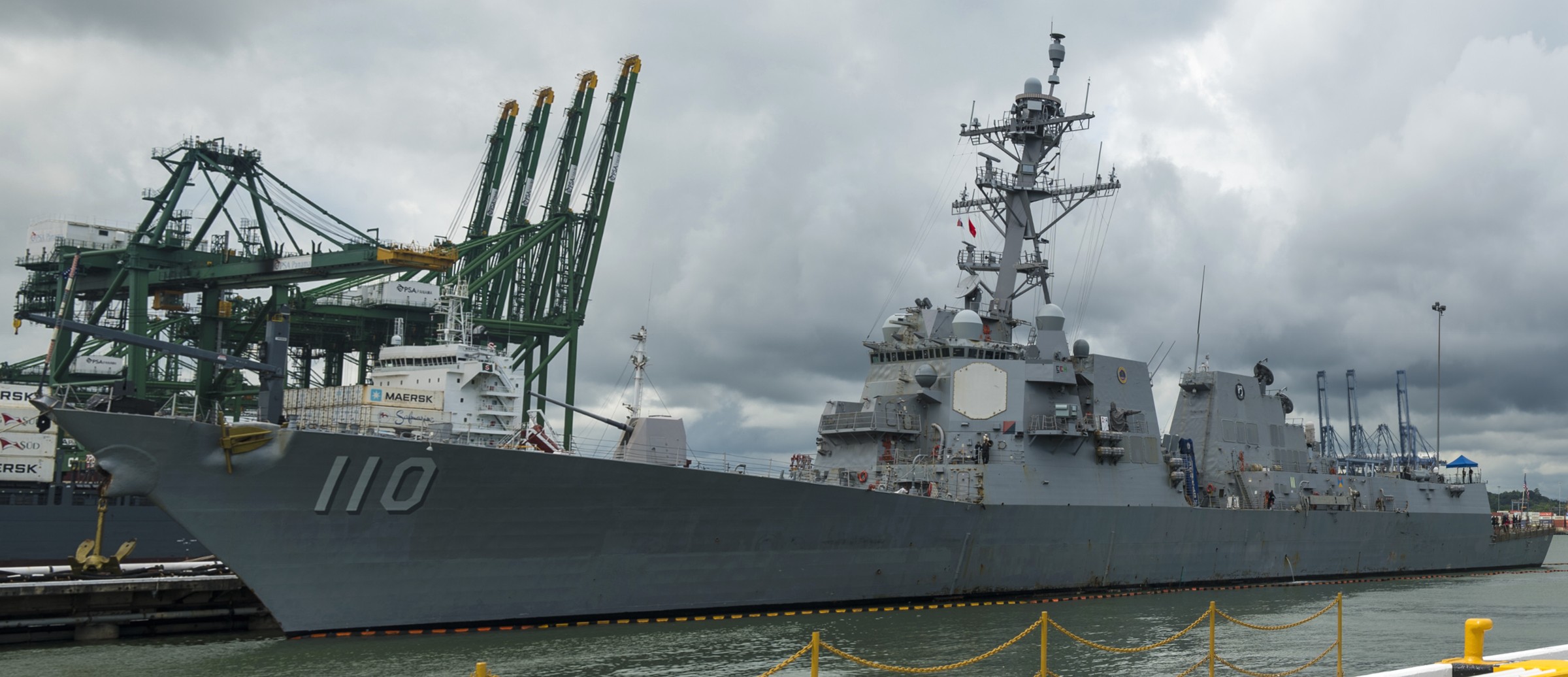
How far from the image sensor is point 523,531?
16.3 m

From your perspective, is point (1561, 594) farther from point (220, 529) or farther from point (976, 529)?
point (220, 529)

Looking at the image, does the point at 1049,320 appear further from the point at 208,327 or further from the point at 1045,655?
the point at 208,327

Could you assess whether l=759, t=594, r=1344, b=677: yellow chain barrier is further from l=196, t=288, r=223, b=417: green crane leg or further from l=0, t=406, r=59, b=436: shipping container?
l=196, t=288, r=223, b=417: green crane leg

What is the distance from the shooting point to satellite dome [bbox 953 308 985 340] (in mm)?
23422

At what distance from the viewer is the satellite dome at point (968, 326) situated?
2342 cm

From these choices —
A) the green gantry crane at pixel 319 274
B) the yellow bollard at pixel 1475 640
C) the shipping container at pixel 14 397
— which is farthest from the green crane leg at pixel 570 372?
the yellow bollard at pixel 1475 640

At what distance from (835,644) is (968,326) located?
8.88 metres

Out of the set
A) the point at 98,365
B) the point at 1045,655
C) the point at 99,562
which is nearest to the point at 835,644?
the point at 1045,655

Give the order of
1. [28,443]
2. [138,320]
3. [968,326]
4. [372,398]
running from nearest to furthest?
[968,326] → [28,443] → [372,398] → [138,320]

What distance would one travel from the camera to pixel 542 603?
54.5 feet

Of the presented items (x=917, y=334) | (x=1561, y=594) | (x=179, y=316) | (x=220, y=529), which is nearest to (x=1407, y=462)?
(x=1561, y=594)

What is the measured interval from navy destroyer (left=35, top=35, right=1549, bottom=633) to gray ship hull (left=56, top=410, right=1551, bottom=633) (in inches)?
1.2

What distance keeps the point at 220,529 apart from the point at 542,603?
Answer: 13.9ft

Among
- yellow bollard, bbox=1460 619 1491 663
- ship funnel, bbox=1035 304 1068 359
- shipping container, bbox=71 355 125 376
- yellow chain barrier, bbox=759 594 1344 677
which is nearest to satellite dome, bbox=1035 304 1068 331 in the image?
ship funnel, bbox=1035 304 1068 359
